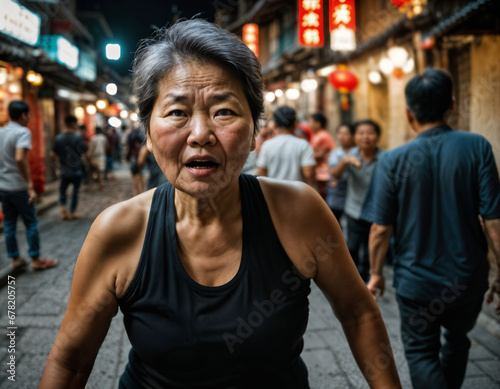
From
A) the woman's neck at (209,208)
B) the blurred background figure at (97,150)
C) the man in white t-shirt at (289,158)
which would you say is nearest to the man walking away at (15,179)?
the man in white t-shirt at (289,158)

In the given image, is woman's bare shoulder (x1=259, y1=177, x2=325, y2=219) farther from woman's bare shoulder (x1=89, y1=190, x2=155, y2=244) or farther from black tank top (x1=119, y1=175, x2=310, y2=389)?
woman's bare shoulder (x1=89, y1=190, x2=155, y2=244)

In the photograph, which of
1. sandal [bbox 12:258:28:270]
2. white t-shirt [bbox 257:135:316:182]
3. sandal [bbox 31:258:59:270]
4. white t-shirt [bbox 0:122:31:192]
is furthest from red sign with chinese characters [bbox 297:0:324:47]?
sandal [bbox 12:258:28:270]

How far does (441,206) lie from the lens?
264 centimetres

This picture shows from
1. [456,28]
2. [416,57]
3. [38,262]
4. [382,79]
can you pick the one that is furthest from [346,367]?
[382,79]

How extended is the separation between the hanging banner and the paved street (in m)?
7.27

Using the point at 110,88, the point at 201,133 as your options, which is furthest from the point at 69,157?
the point at 201,133

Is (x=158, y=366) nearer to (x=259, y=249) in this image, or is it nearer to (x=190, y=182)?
(x=259, y=249)

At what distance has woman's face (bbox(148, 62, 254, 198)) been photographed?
138cm

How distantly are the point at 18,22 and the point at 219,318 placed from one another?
10.6 metres

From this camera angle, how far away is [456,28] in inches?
261

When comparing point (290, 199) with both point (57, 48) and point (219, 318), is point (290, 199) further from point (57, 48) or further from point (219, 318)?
point (57, 48)

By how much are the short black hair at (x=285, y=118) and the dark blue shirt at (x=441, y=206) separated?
122 inches

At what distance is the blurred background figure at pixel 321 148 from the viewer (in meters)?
7.26

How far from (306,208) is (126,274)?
0.68m
